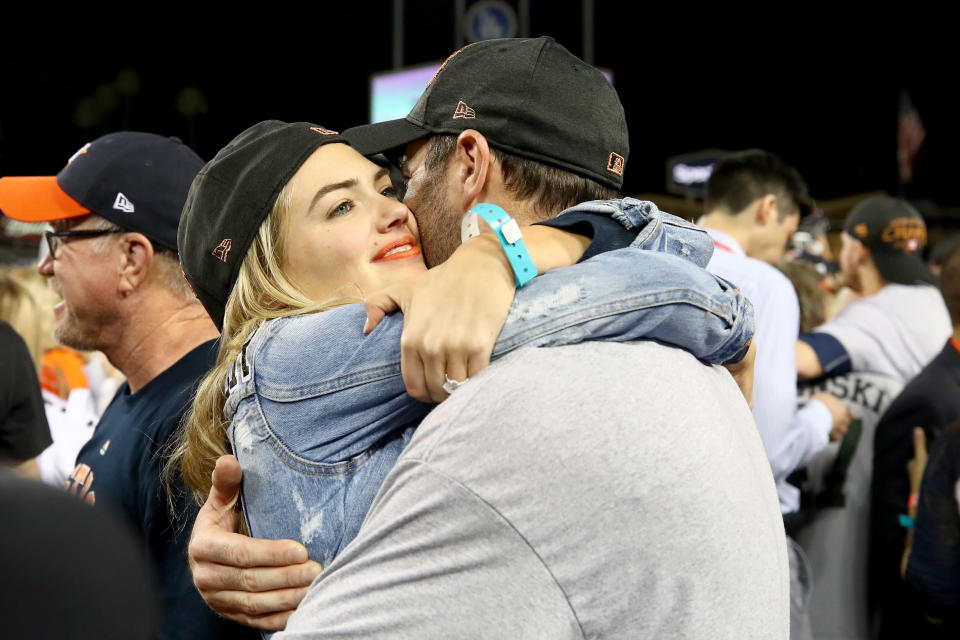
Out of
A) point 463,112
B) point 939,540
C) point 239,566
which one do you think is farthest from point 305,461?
point 939,540

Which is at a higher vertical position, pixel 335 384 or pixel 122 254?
pixel 335 384

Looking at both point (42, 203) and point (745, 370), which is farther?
point (42, 203)

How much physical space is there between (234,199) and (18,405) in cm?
209

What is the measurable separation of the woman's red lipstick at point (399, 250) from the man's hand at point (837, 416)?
2757mm

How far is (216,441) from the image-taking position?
1522 mm

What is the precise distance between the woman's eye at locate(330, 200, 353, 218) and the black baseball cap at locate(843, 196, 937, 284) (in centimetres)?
388

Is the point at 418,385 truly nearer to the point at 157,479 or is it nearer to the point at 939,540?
the point at 157,479

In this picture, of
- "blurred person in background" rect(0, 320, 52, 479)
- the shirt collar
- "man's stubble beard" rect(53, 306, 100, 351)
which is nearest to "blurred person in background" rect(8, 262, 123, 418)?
"blurred person in background" rect(0, 320, 52, 479)

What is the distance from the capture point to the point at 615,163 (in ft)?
5.25

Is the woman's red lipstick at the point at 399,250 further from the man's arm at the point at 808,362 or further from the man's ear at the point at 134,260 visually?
the man's arm at the point at 808,362

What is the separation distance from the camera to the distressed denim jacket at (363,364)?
44.6 inches

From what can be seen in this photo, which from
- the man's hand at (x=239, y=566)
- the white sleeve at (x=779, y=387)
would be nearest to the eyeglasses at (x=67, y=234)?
the man's hand at (x=239, y=566)

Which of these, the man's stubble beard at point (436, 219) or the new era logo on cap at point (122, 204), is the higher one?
the man's stubble beard at point (436, 219)

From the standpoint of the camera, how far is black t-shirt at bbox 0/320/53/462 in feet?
10.6
